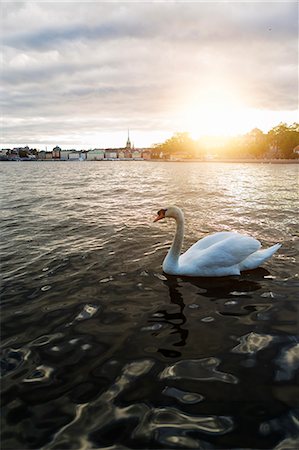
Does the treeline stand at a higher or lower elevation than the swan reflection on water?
higher

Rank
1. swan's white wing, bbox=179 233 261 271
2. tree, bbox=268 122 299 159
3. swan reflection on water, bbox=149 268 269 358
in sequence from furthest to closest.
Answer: tree, bbox=268 122 299 159 → swan's white wing, bbox=179 233 261 271 → swan reflection on water, bbox=149 268 269 358

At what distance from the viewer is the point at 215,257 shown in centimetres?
651

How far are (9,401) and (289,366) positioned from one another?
3.17m

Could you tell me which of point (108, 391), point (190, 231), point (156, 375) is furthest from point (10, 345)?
point (190, 231)

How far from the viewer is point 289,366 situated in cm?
403

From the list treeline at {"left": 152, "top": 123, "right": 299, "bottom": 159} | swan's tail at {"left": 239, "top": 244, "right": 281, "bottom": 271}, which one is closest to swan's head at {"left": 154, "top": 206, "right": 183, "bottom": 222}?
swan's tail at {"left": 239, "top": 244, "right": 281, "bottom": 271}

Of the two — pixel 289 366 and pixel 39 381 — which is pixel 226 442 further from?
pixel 39 381

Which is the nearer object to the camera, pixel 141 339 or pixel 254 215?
pixel 141 339

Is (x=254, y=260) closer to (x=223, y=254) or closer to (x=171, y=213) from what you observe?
(x=223, y=254)

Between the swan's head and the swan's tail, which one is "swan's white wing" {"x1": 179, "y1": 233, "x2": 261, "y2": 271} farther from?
the swan's head

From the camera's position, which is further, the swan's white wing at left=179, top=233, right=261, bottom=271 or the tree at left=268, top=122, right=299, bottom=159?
the tree at left=268, top=122, right=299, bottom=159

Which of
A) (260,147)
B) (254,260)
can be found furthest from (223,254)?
(260,147)

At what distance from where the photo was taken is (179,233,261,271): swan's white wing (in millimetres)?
6531

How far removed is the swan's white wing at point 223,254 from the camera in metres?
6.53
